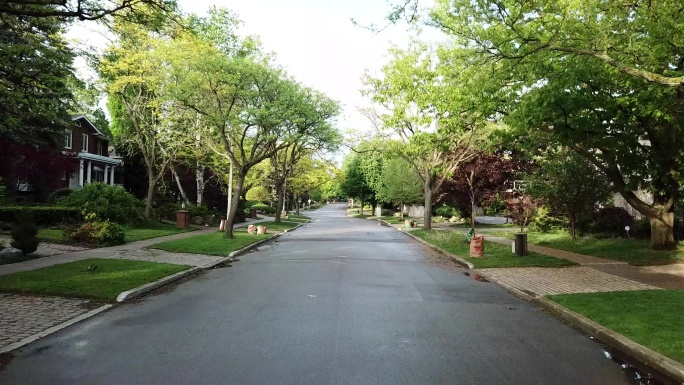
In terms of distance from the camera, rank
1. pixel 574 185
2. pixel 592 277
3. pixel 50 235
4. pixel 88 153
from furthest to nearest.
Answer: pixel 88 153 → pixel 574 185 → pixel 50 235 → pixel 592 277

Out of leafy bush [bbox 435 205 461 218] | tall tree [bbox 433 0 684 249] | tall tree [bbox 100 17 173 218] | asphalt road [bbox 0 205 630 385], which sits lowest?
asphalt road [bbox 0 205 630 385]

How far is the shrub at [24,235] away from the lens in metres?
14.3

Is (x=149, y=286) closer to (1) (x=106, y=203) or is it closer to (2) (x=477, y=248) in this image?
(2) (x=477, y=248)

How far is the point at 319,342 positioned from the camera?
6445 mm

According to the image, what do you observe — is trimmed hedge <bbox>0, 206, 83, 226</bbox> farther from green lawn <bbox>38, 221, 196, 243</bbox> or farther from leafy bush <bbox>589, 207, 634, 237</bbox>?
leafy bush <bbox>589, 207, 634, 237</bbox>

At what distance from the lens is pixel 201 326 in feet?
24.3

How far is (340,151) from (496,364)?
105 feet

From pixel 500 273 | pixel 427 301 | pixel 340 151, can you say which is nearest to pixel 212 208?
pixel 340 151

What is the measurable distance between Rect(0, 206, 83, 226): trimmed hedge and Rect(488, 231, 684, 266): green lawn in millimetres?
20917

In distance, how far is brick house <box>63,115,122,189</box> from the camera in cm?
4193

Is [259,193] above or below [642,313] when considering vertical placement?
above

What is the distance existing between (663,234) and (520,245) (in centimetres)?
487

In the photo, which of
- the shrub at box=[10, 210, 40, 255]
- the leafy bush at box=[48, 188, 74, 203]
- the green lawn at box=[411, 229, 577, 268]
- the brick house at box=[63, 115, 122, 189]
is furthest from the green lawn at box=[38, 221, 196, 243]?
the brick house at box=[63, 115, 122, 189]

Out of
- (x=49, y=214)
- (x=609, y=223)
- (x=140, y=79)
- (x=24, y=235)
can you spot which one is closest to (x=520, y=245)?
(x=609, y=223)
